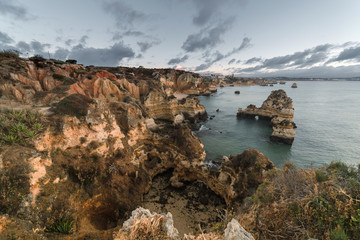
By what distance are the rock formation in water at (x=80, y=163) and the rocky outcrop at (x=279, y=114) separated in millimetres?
19136

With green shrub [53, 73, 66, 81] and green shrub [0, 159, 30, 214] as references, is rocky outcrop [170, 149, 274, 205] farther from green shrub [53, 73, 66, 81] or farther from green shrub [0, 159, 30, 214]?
green shrub [53, 73, 66, 81]

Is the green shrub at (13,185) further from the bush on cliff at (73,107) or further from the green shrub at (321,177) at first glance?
the green shrub at (321,177)

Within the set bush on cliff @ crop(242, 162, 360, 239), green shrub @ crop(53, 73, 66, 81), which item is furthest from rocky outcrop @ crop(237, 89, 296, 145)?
green shrub @ crop(53, 73, 66, 81)

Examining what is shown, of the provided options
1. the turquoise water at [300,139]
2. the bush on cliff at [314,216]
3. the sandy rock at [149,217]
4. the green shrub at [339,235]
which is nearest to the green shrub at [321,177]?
the bush on cliff at [314,216]

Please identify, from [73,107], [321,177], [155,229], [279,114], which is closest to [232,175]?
[321,177]

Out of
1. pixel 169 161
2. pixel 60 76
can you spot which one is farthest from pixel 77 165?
pixel 60 76

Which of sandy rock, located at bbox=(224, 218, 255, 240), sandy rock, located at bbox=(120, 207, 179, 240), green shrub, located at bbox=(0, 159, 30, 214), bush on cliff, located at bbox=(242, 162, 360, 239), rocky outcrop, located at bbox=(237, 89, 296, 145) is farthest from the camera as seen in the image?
rocky outcrop, located at bbox=(237, 89, 296, 145)

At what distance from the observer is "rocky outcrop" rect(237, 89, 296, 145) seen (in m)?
27.5

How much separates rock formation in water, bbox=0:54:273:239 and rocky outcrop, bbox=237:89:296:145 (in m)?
19.1

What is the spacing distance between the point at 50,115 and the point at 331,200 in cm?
1455

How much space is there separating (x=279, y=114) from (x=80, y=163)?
41.8 m

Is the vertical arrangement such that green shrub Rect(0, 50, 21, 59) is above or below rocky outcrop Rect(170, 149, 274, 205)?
above

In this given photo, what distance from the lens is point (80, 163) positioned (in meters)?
9.30

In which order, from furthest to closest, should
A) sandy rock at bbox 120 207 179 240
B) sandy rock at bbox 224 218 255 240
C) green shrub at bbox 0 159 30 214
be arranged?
green shrub at bbox 0 159 30 214
sandy rock at bbox 120 207 179 240
sandy rock at bbox 224 218 255 240
